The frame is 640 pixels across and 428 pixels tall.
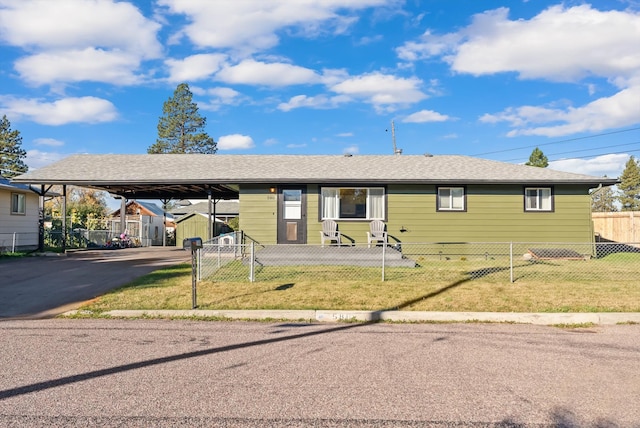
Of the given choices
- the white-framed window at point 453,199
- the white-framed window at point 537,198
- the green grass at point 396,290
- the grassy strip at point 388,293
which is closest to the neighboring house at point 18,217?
the green grass at point 396,290

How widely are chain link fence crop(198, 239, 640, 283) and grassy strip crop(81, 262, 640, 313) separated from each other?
12cm

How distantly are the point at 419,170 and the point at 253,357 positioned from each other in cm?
1291

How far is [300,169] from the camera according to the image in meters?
17.3

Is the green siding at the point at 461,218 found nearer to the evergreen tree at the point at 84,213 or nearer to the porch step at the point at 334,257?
the porch step at the point at 334,257

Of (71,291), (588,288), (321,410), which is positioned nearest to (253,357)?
(321,410)

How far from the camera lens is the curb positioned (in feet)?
25.3

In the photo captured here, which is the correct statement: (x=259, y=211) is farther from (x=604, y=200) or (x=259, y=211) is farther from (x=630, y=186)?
(x=604, y=200)

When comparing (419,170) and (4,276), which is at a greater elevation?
(419,170)

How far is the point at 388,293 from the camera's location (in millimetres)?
9398

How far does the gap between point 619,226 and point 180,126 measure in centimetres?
4348

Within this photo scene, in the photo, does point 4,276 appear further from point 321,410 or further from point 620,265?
point 620,265

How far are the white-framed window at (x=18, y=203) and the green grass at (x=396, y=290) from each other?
13.6 m

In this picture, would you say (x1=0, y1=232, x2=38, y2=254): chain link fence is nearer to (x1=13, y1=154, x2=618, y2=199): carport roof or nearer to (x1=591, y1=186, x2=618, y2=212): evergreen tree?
(x1=13, y1=154, x2=618, y2=199): carport roof

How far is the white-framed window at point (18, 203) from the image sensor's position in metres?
21.6
